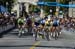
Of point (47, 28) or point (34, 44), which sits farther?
point (47, 28)

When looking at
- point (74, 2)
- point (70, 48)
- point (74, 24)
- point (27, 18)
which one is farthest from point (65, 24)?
point (70, 48)

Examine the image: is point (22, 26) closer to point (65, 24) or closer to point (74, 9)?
point (65, 24)

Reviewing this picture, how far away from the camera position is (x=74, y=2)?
76.0 meters

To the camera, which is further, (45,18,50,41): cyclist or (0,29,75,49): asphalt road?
(45,18,50,41): cyclist

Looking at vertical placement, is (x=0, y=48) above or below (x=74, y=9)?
above

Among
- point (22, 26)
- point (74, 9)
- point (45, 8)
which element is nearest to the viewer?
point (22, 26)

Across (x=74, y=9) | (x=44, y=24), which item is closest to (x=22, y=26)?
(x=44, y=24)

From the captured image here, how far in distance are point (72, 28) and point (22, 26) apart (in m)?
17.7

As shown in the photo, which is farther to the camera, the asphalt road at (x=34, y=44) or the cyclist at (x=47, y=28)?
the cyclist at (x=47, y=28)

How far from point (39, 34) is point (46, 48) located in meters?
8.75

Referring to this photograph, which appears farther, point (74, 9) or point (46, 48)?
point (74, 9)

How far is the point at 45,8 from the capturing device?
302 ft

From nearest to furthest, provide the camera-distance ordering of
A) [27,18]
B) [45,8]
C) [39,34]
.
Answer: [39,34] → [27,18] → [45,8]

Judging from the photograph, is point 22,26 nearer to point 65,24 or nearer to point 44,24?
point 44,24
